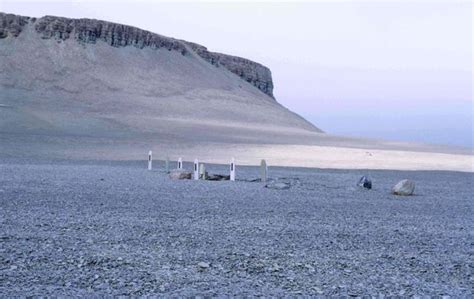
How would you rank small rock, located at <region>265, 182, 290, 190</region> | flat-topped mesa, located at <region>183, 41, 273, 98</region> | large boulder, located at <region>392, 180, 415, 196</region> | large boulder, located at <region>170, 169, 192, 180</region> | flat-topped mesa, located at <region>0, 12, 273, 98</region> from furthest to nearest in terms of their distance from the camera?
flat-topped mesa, located at <region>183, 41, 273, 98</region>, flat-topped mesa, located at <region>0, 12, 273, 98</region>, large boulder, located at <region>170, 169, 192, 180</region>, small rock, located at <region>265, 182, 290, 190</region>, large boulder, located at <region>392, 180, 415, 196</region>

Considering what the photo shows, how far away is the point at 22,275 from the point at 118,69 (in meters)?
84.8

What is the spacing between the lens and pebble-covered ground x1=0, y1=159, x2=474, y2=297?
7.12 metres

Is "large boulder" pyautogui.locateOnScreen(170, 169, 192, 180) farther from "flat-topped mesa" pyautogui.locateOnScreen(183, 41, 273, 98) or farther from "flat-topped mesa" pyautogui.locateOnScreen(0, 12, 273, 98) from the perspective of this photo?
"flat-topped mesa" pyautogui.locateOnScreen(183, 41, 273, 98)

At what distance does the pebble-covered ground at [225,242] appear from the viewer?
23.4ft

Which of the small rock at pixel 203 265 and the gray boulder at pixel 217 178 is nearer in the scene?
the small rock at pixel 203 265

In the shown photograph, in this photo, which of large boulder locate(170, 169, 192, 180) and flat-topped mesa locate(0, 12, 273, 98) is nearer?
large boulder locate(170, 169, 192, 180)

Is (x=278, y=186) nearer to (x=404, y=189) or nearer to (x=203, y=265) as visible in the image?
(x=404, y=189)

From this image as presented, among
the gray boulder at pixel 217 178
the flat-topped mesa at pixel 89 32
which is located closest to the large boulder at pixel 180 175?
the gray boulder at pixel 217 178

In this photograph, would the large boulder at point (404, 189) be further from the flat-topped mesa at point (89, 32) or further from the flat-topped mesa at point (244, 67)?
the flat-topped mesa at point (244, 67)

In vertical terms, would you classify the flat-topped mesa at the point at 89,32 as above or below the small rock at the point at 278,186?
above

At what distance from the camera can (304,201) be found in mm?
15797

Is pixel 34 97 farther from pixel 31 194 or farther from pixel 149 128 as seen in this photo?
pixel 31 194

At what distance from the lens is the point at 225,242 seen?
954 cm

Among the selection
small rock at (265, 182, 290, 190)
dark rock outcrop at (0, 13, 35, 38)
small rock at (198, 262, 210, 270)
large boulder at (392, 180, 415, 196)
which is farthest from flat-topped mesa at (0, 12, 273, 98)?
small rock at (198, 262, 210, 270)
